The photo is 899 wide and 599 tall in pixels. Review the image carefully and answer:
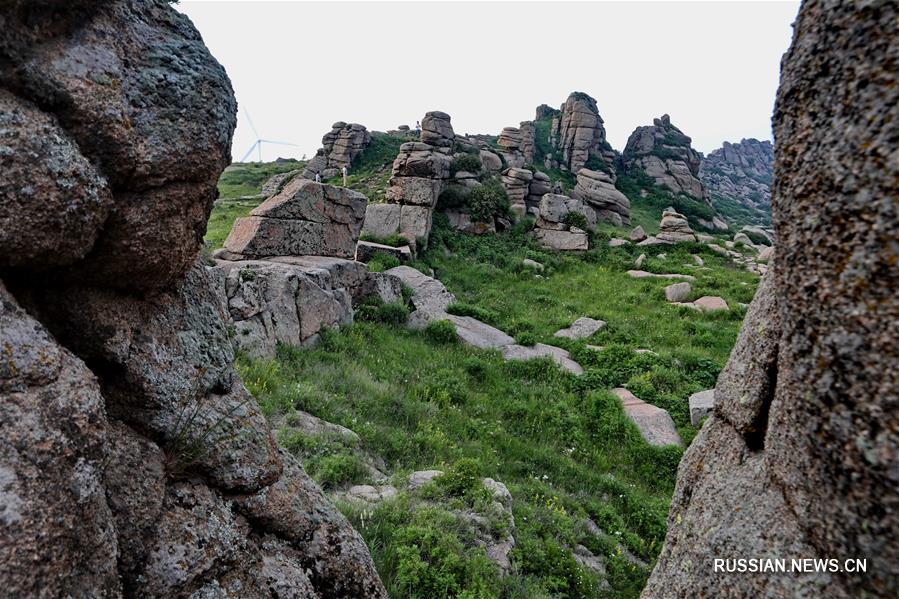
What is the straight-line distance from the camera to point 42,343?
2.11m

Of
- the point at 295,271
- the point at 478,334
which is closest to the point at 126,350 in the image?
the point at 295,271

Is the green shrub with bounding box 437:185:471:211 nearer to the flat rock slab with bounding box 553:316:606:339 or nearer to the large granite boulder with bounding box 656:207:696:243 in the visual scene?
the large granite boulder with bounding box 656:207:696:243

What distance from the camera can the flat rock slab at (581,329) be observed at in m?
14.9

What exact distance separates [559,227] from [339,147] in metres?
30.3

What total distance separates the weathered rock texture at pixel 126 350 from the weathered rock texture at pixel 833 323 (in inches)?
106

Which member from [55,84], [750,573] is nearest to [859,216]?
[750,573]

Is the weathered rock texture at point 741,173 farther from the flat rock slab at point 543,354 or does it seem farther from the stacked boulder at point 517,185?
the flat rock slab at point 543,354

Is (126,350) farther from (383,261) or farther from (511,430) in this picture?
(383,261)

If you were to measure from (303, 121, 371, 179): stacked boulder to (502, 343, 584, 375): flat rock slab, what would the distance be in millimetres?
38816

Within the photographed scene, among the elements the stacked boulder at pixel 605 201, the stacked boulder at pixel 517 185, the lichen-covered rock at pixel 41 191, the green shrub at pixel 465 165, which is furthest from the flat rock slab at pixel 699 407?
the stacked boulder at pixel 605 201

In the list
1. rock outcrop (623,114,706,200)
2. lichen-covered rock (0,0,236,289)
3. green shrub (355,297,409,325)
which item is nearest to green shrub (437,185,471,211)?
green shrub (355,297,409,325)

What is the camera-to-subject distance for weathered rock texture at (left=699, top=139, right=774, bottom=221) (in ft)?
305

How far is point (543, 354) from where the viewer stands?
1307 cm

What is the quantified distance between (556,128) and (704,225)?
2504 centimetres
